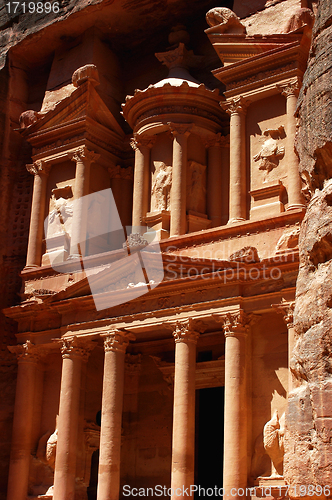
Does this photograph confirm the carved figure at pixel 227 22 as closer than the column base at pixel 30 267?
Yes

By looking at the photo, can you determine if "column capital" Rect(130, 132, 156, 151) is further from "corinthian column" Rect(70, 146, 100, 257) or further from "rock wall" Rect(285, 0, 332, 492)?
"rock wall" Rect(285, 0, 332, 492)

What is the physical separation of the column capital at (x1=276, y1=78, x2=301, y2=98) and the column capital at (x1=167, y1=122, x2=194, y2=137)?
115 inches

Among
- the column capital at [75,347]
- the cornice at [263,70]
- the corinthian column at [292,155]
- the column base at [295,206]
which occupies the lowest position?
the column capital at [75,347]

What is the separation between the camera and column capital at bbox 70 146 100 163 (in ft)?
73.9

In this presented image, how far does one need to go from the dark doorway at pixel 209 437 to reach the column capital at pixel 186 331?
2.90 meters

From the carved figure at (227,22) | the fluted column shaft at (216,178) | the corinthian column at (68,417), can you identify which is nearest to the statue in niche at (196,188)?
the fluted column shaft at (216,178)

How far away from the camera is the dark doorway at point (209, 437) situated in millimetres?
19344

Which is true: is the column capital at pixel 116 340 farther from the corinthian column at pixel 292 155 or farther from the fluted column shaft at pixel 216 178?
the corinthian column at pixel 292 155

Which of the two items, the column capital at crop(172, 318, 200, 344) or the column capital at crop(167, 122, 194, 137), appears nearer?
the column capital at crop(172, 318, 200, 344)

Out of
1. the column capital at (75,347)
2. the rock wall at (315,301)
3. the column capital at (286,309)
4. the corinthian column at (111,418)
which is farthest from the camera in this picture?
the column capital at (75,347)

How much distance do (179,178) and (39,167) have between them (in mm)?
5243

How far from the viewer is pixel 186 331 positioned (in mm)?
17469

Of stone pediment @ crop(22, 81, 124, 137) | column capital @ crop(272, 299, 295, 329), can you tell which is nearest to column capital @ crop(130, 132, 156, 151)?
stone pediment @ crop(22, 81, 124, 137)

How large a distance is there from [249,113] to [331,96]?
12.9m
